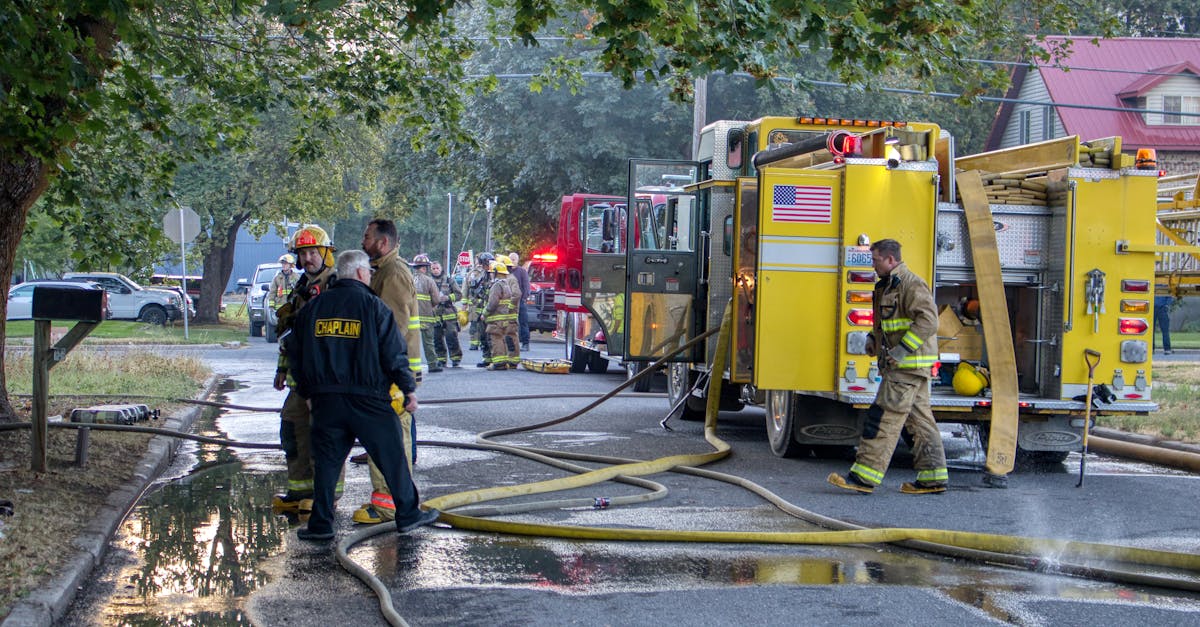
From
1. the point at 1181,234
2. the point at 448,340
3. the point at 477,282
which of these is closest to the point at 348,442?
the point at 1181,234

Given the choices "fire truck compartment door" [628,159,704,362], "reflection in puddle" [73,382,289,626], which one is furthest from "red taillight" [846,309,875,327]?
"reflection in puddle" [73,382,289,626]

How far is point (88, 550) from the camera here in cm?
647

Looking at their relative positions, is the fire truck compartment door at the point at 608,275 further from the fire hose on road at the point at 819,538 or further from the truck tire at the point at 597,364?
the fire hose on road at the point at 819,538

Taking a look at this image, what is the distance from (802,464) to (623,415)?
13.5ft

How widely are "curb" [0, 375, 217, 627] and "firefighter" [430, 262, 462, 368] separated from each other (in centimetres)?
957

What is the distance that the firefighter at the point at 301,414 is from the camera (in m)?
7.88

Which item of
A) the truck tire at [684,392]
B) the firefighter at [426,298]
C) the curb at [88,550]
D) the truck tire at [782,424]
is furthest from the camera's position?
the firefighter at [426,298]

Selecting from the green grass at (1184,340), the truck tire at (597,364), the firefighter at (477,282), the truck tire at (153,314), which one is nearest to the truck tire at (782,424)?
the truck tire at (597,364)

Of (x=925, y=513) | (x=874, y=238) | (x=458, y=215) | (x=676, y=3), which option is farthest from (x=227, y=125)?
(x=458, y=215)

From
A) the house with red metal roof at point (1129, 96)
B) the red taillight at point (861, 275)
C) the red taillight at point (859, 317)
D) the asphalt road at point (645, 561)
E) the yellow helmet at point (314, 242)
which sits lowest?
the asphalt road at point (645, 561)

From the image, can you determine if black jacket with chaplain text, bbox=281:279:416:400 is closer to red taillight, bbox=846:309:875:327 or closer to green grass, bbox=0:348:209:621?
green grass, bbox=0:348:209:621

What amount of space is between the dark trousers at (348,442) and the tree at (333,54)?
2.12 metres

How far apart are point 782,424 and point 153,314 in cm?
2873

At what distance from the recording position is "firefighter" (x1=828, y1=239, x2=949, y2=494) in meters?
8.75
